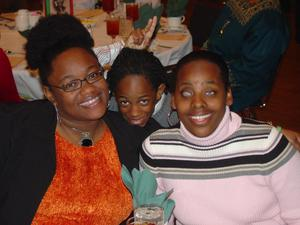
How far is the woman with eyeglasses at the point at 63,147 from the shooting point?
1813 millimetres

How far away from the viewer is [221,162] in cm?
176

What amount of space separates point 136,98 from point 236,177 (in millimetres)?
620

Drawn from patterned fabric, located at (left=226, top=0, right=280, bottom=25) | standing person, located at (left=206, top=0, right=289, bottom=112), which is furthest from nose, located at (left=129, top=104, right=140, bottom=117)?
patterned fabric, located at (left=226, top=0, right=280, bottom=25)

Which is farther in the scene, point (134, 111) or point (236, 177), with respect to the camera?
point (134, 111)

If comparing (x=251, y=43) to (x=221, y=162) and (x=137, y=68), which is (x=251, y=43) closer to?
(x=137, y=68)

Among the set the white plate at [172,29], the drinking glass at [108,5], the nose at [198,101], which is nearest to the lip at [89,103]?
the nose at [198,101]

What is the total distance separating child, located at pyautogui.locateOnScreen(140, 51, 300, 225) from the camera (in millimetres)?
1704

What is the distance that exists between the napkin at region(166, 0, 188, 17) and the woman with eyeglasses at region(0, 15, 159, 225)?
1930 mm

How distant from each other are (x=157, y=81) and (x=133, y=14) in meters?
1.74

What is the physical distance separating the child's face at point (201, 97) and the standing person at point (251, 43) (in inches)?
53.4

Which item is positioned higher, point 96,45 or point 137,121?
point 137,121

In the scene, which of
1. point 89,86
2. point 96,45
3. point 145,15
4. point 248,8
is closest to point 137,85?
point 89,86

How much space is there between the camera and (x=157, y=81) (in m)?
2.21

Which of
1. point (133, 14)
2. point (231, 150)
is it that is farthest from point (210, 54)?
point (133, 14)
